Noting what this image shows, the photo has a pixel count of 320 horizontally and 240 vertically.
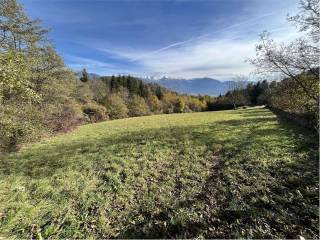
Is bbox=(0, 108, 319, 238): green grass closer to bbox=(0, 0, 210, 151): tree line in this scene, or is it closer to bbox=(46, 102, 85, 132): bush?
bbox=(0, 0, 210, 151): tree line

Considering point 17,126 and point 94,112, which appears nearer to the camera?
point 17,126

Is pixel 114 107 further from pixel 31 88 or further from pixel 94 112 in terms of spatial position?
pixel 31 88

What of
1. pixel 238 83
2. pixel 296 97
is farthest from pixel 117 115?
pixel 238 83

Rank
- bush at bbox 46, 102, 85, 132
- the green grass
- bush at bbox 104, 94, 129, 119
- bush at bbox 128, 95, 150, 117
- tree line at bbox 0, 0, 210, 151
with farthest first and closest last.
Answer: bush at bbox 128, 95, 150, 117 < bush at bbox 104, 94, 129, 119 < bush at bbox 46, 102, 85, 132 < tree line at bbox 0, 0, 210, 151 < the green grass

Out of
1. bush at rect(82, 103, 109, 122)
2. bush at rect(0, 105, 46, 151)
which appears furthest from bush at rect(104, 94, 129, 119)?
bush at rect(0, 105, 46, 151)

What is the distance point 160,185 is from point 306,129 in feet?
38.0

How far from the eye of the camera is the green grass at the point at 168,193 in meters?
4.75

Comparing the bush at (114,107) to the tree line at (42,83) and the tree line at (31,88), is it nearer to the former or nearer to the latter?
the tree line at (31,88)

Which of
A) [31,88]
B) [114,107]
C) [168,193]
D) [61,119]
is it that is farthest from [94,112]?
[168,193]

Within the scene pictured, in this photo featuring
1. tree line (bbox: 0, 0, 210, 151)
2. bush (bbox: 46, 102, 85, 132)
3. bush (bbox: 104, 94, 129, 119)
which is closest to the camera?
tree line (bbox: 0, 0, 210, 151)

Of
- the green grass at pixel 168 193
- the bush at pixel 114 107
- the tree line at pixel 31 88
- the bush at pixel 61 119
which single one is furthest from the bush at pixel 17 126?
the bush at pixel 114 107

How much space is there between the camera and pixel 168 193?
246 inches

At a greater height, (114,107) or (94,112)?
(114,107)

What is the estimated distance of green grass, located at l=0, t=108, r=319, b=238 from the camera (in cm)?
475
